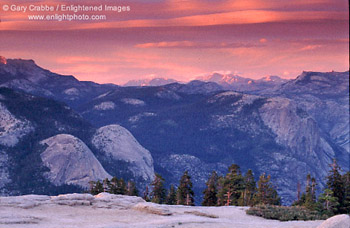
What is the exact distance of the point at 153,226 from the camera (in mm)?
39344

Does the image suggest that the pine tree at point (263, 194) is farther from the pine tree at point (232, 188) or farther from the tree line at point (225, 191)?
the pine tree at point (232, 188)

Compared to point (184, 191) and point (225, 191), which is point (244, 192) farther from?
point (184, 191)

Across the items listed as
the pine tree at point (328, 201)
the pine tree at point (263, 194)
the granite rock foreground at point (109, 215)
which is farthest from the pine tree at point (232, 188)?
the granite rock foreground at point (109, 215)

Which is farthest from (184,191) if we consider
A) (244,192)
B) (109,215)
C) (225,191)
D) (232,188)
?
(109,215)

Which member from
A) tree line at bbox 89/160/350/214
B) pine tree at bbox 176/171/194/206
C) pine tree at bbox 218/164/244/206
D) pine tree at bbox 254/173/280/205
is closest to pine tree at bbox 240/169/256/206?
tree line at bbox 89/160/350/214

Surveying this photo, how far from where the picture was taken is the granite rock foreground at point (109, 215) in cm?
4047

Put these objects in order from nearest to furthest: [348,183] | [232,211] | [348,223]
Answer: [348,223], [232,211], [348,183]

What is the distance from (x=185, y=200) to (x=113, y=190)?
844 inches

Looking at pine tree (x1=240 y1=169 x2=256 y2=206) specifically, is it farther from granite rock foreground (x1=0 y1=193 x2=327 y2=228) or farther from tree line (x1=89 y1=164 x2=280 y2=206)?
granite rock foreground (x1=0 y1=193 x2=327 y2=228)

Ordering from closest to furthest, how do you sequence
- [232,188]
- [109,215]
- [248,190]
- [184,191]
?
1. [109,215]
2. [232,188]
3. [248,190]
4. [184,191]

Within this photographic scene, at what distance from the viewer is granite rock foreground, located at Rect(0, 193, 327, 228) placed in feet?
133

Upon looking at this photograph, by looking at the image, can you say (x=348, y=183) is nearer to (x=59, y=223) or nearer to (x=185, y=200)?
(x=185, y=200)

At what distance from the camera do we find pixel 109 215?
45.9 m

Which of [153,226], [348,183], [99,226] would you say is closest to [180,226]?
[153,226]
